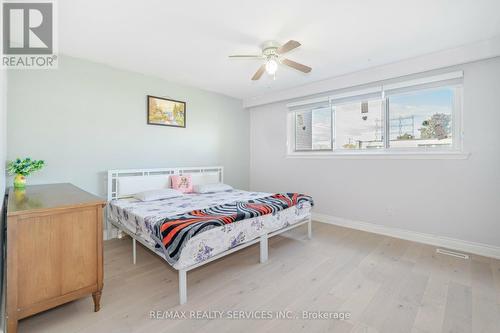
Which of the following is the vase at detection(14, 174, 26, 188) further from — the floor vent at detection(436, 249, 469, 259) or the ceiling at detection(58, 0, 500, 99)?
the floor vent at detection(436, 249, 469, 259)

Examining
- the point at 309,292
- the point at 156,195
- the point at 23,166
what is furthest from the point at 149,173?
the point at 309,292

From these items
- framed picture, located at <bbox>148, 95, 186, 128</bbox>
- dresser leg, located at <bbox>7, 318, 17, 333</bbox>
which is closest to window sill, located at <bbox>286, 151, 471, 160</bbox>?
framed picture, located at <bbox>148, 95, 186, 128</bbox>

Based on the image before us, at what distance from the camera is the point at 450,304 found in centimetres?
191

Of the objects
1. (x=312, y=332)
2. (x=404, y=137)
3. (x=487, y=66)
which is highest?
(x=487, y=66)

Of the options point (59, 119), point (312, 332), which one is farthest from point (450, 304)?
point (59, 119)

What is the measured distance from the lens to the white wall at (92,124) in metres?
2.79

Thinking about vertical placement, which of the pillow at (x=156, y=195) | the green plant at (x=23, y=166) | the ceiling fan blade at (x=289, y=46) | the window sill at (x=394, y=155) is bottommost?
the pillow at (x=156, y=195)

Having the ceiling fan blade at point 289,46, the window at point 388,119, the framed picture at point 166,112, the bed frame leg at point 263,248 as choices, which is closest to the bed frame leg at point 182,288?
the bed frame leg at point 263,248

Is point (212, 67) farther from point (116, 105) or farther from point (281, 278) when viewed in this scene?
point (281, 278)

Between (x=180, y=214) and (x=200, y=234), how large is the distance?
1.49 ft

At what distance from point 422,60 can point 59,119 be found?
4.89 m

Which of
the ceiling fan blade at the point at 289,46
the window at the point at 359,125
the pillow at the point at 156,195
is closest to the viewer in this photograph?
the ceiling fan blade at the point at 289,46

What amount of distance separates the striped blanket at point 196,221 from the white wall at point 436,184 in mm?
1685

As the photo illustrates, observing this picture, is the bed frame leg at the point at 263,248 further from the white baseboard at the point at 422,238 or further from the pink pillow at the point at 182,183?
the white baseboard at the point at 422,238
